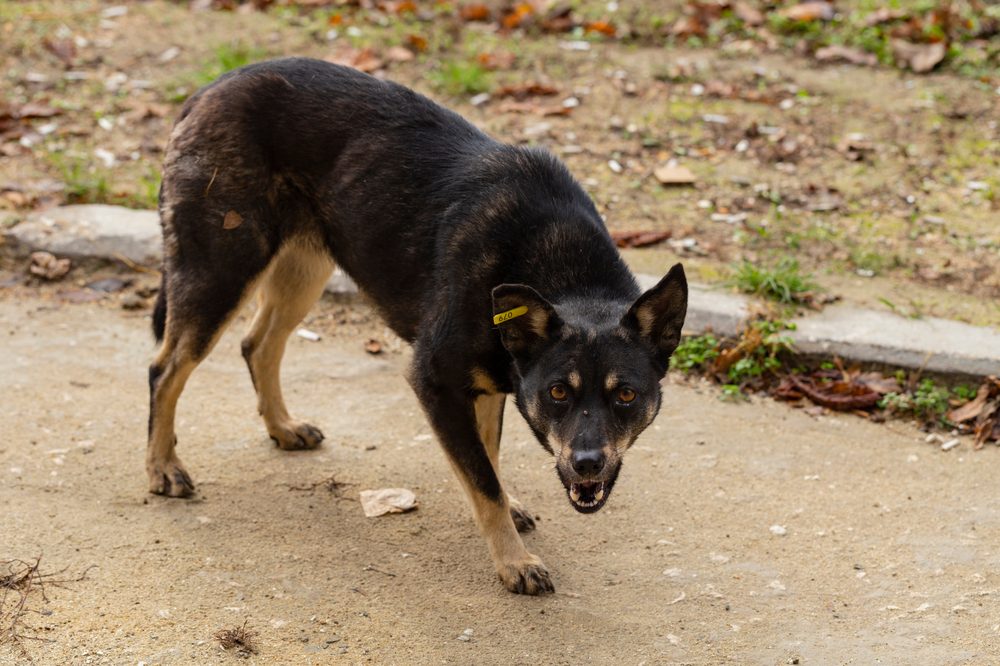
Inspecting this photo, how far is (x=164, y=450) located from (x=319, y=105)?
165cm

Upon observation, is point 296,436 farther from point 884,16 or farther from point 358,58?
point 884,16

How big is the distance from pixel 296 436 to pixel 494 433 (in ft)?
3.51

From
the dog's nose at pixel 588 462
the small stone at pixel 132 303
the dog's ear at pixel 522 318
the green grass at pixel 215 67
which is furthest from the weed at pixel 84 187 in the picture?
the dog's nose at pixel 588 462

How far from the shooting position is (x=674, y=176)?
8156 mm

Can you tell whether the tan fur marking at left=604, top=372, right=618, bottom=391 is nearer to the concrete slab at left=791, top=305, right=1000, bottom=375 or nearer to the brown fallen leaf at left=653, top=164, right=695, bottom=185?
the concrete slab at left=791, top=305, right=1000, bottom=375

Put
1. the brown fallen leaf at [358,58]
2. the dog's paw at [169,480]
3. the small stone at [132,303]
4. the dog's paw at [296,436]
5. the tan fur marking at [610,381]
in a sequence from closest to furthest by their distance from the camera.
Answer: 1. the tan fur marking at [610,381]
2. the dog's paw at [169,480]
3. the dog's paw at [296,436]
4. the small stone at [132,303]
5. the brown fallen leaf at [358,58]

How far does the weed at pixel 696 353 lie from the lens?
660cm

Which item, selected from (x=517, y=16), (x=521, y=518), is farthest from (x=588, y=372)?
(x=517, y=16)

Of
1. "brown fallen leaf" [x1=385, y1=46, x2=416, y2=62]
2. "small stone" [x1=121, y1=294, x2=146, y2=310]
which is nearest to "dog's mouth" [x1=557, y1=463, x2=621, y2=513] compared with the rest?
"small stone" [x1=121, y1=294, x2=146, y2=310]

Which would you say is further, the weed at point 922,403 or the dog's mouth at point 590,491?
the weed at point 922,403

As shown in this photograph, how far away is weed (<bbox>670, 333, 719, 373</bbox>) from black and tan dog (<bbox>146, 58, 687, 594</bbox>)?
1611 millimetres

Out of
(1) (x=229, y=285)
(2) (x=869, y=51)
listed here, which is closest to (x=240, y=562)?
(1) (x=229, y=285)

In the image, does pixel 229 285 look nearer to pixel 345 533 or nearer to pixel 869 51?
pixel 345 533

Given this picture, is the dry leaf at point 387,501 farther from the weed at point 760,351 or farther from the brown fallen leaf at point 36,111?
the brown fallen leaf at point 36,111
